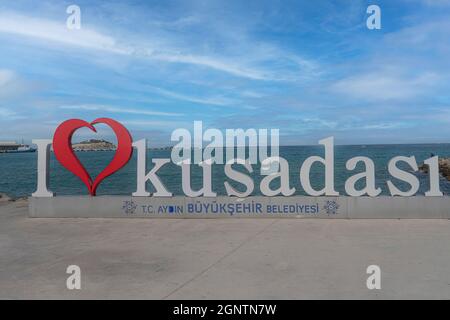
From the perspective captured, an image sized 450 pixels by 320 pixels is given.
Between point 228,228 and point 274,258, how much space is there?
3244 mm

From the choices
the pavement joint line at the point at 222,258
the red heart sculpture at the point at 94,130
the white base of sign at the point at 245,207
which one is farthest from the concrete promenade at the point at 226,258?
the red heart sculpture at the point at 94,130

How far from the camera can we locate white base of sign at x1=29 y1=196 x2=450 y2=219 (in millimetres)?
11898

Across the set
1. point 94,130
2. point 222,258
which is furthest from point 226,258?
point 94,130

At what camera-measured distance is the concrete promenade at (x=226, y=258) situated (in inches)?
237

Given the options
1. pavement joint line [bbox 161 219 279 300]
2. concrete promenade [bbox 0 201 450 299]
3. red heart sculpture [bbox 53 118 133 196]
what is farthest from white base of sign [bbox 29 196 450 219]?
red heart sculpture [bbox 53 118 133 196]

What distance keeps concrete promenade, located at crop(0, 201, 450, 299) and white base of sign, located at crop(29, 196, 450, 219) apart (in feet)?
1.22

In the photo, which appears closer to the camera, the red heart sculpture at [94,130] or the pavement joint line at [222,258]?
the pavement joint line at [222,258]

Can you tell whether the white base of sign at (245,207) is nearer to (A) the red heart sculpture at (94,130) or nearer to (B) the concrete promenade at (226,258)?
(B) the concrete promenade at (226,258)

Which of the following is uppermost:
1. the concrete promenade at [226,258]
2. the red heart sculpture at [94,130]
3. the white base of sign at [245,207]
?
the red heart sculpture at [94,130]

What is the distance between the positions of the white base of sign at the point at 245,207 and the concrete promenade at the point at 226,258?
37 centimetres

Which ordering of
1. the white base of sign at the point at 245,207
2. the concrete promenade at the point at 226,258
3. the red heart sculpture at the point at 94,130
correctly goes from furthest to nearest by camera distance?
the red heart sculpture at the point at 94,130 → the white base of sign at the point at 245,207 → the concrete promenade at the point at 226,258
